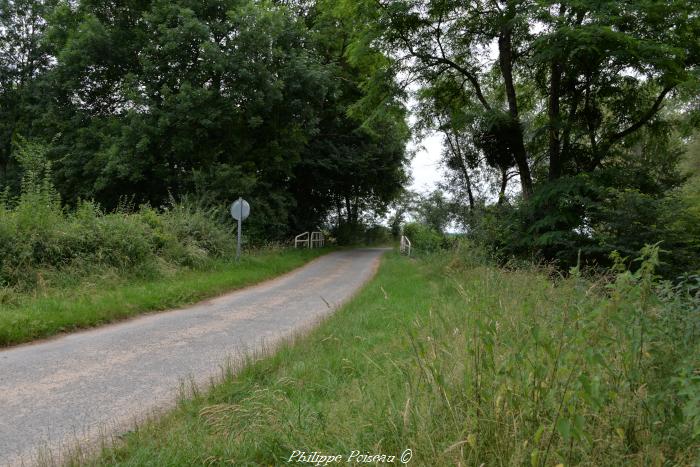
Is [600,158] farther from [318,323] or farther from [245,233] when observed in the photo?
[245,233]

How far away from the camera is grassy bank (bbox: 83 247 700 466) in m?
2.22

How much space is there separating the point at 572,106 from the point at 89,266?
1542 cm

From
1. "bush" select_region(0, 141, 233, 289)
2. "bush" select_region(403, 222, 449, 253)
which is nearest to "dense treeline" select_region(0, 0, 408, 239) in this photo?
"bush" select_region(0, 141, 233, 289)

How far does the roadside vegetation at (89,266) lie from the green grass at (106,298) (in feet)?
0.05

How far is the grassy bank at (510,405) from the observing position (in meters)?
2.22

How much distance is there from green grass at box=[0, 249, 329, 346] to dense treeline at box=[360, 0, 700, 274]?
8.40m

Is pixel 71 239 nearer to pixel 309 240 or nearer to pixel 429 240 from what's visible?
pixel 429 240

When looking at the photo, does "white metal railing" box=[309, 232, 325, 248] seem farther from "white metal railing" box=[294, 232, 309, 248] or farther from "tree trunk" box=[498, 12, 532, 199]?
"tree trunk" box=[498, 12, 532, 199]

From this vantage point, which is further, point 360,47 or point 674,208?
point 360,47

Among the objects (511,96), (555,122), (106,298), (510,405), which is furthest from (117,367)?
(511,96)

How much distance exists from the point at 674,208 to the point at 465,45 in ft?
32.9

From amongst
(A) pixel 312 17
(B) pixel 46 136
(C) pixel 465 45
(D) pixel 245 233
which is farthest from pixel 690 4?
(B) pixel 46 136

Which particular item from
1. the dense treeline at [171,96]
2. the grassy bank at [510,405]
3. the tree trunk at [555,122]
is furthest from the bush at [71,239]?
the tree trunk at [555,122]

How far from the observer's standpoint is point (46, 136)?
22312 millimetres
